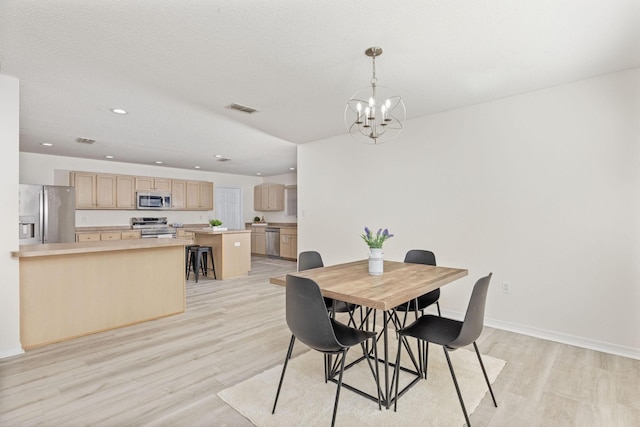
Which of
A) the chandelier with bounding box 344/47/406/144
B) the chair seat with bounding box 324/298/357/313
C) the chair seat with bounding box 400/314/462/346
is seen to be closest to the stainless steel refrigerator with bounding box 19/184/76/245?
the chandelier with bounding box 344/47/406/144

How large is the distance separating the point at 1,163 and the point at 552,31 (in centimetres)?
424

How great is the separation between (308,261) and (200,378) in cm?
119

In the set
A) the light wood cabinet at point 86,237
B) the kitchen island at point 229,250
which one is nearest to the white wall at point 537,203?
the kitchen island at point 229,250

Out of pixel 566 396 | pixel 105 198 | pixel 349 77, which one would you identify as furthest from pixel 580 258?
pixel 105 198

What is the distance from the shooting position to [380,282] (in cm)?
210

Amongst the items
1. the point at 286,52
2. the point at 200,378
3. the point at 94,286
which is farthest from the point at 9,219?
the point at 286,52

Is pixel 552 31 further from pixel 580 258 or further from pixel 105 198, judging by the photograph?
pixel 105 198

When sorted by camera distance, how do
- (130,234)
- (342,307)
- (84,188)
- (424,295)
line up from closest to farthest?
(342,307), (424,295), (84,188), (130,234)

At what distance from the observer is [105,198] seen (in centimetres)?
650

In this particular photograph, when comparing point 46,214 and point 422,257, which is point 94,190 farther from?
point 422,257

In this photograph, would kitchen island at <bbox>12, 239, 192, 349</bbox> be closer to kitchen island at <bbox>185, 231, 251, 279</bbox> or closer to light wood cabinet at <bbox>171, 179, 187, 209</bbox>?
kitchen island at <bbox>185, 231, 251, 279</bbox>

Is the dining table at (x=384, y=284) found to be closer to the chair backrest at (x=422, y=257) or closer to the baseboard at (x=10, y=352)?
the chair backrest at (x=422, y=257)

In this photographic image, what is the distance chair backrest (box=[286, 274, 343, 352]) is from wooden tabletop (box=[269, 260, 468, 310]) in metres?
0.16

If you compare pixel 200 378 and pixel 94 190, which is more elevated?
pixel 94 190
